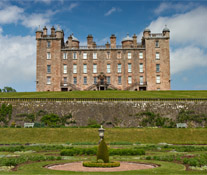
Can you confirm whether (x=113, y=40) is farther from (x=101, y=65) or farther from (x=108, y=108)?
(x=108, y=108)

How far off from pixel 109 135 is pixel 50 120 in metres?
11.9

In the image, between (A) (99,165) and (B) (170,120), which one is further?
(B) (170,120)

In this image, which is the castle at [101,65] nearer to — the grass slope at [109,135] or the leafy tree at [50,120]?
the leafy tree at [50,120]

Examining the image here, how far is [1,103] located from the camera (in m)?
42.9

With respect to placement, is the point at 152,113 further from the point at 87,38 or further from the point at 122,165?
the point at 87,38

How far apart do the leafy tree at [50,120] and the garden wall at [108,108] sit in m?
1.36

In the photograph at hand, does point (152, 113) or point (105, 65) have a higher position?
point (105, 65)

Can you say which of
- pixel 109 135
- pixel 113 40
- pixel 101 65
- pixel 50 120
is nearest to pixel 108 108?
pixel 50 120

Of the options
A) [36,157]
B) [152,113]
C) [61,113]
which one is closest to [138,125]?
[152,113]

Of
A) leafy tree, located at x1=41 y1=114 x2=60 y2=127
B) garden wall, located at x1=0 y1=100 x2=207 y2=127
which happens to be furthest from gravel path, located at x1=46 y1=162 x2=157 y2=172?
garden wall, located at x1=0 y1=100 x2=207 y2=127

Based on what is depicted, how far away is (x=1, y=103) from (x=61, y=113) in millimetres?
8385

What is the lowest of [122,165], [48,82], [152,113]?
[122,165]

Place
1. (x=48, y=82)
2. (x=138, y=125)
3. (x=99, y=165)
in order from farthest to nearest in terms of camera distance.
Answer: (x=48, y=82)
(x=138, y=125)
(x=99, y=165)

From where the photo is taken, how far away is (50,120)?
40750 mm
